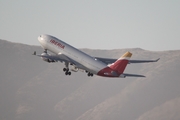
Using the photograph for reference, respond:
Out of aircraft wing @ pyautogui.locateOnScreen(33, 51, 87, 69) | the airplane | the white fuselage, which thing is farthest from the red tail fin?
aircraft wing @ pyautogui.locateOnScreen(33, 51, 87, 69)

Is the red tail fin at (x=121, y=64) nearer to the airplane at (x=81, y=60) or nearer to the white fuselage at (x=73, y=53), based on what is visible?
the airplane at (x=81, y=60)

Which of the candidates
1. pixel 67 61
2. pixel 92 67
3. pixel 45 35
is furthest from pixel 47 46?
A: pixel 92 67

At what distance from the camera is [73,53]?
100625 mm

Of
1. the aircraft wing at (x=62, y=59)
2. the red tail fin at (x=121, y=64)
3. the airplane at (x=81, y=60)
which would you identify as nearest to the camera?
the red tail fin at (x=121, y=64)

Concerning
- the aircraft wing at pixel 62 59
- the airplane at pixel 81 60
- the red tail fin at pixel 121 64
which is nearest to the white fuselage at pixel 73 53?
the airplane at pixel 81 60

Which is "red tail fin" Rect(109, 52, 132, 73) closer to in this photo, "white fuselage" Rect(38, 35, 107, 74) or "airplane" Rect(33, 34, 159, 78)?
"airplane" Rect(33, 34, 159, 78)

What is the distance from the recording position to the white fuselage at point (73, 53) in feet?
313

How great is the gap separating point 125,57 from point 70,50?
16.8 meters

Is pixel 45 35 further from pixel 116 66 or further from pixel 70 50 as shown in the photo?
pixel 116 66

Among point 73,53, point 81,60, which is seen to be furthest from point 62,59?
point 81,60

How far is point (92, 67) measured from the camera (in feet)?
314

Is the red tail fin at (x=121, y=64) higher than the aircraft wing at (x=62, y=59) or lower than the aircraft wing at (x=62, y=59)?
higher

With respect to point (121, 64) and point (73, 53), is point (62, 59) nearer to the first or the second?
point (73, 53)

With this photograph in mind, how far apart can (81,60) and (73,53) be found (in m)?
3.80
